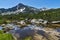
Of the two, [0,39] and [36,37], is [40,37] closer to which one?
[36,37]

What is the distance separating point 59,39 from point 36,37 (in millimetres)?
3436

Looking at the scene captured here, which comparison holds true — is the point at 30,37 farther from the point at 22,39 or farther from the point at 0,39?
the point at 0,39

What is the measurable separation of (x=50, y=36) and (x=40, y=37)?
5.72 ft

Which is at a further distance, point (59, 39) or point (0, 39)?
point (59, 39)

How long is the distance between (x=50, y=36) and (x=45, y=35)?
2.31 ft

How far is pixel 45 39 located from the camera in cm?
2272

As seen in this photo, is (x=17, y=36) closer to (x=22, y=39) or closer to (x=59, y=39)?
(x=22, y=39)

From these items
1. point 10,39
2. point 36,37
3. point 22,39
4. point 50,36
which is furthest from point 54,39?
point 10,39

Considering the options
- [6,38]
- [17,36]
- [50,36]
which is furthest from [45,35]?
[6,38]

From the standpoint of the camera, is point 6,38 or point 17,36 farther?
point 17,36

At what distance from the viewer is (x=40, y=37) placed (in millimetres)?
23109

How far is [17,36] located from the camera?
24.2 m

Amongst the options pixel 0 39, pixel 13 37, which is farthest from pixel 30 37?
pixel 0 39

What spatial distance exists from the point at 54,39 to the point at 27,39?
3925 millimetres
